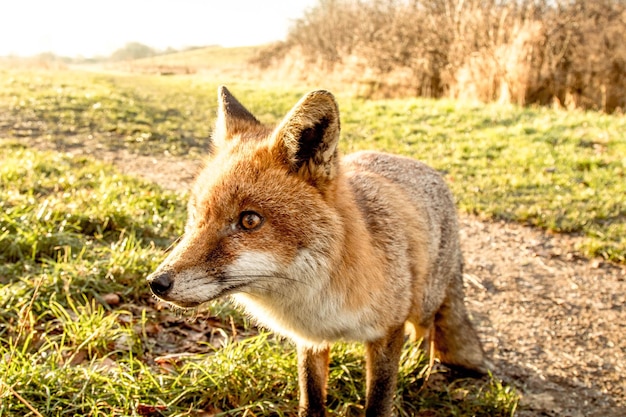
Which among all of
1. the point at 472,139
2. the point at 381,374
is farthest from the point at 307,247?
the point at 472,139

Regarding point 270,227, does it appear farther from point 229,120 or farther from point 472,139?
point 472,139

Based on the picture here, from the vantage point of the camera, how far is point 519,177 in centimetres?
773

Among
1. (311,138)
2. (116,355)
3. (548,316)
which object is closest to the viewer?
(311,138)

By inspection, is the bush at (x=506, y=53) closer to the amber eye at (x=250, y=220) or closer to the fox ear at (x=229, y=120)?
the fox ear at (x=229, y=120)

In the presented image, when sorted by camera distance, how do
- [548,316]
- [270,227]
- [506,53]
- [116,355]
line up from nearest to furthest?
[270,227] < [116,355] < [548,316] < [506,53]

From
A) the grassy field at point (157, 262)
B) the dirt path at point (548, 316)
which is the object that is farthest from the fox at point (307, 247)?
the dirt path at point (548, 316)

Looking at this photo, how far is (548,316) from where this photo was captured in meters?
4.53

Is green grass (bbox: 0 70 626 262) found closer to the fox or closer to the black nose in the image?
the fox

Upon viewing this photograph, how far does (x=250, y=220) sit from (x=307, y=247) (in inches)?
11.4

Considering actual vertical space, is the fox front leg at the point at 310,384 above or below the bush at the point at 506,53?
below

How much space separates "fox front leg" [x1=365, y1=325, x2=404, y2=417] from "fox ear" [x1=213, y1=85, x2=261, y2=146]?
138cm

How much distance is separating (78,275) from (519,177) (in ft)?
20.5

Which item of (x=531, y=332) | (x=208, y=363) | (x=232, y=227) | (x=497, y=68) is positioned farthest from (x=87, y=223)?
(x=497, y=68)

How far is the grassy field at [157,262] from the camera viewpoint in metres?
2.90
